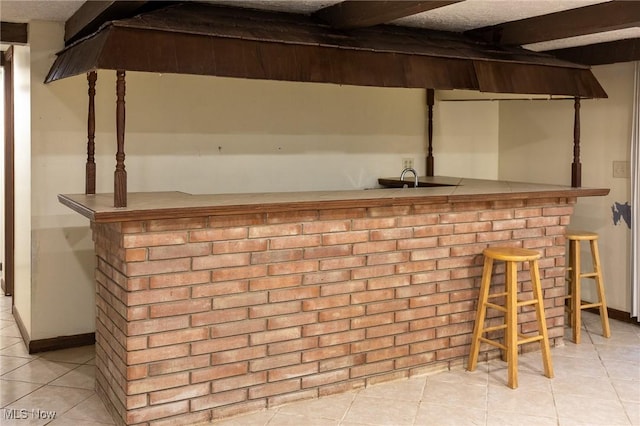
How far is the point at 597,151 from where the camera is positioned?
522 centimetres

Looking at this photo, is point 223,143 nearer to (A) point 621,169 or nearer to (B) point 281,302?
(B) point 281,302

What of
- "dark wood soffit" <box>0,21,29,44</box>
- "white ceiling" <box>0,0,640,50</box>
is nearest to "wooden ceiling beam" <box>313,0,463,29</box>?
"white ceiling" <box>0,0,640,50</box>

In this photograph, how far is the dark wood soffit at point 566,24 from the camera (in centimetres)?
356

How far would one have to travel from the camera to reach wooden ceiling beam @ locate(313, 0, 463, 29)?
3.11m

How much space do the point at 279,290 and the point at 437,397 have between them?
42.5 inches

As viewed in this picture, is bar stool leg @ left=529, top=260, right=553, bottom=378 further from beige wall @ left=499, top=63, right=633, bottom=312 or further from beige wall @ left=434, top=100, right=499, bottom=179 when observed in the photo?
beige wall @ left=434, top=100, right=499, bottom=179

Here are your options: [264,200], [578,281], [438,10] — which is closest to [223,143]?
[264,200]

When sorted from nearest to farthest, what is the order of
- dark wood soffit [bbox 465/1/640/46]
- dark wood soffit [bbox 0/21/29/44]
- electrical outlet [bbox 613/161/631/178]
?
dark wood soffit [bbox 465/1/640/46] < dark wood soffit [bbox 0/21/29/44] < electrical outlet [bbox 613/161/631/178]

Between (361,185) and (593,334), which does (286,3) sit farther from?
(593,334)

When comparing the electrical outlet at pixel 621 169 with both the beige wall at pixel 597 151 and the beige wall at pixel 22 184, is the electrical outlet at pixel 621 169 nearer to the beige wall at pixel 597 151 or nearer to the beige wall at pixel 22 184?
the beige wall at pixel 597 151

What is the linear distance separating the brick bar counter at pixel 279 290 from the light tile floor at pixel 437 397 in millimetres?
124

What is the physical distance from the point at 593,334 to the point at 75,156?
3.91 meters

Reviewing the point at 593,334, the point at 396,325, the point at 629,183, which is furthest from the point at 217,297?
the point at 629,183

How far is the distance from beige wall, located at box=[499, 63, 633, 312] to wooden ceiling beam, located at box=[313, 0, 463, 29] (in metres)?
2.58
